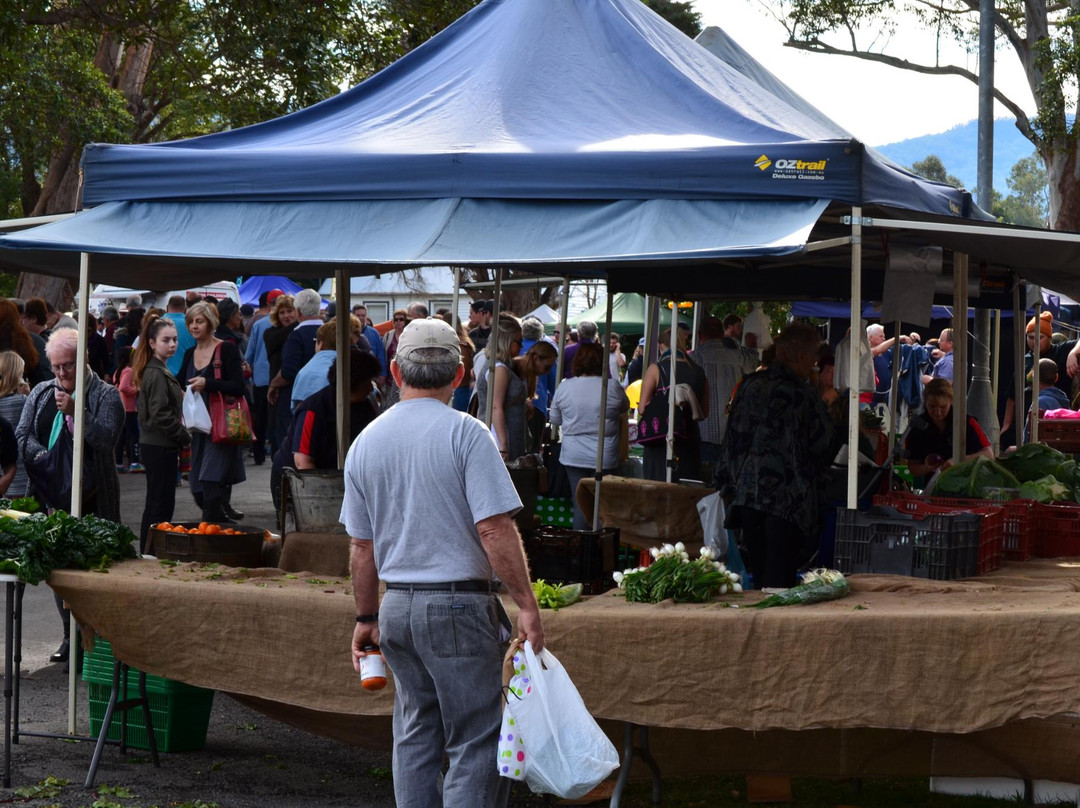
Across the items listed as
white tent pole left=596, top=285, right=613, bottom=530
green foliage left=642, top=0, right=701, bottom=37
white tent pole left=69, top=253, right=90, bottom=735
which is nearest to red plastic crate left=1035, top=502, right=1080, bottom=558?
white tent pole left=596, top=285, right=613, bottom=530

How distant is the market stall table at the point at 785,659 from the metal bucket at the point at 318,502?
3.74 feet

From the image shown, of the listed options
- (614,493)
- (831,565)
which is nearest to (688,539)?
(614,493)

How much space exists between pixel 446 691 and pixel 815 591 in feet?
5.85

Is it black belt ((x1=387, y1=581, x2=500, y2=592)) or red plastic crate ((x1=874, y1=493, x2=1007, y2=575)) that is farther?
Result: red plastic crate ((x1=874, y1=493, x2=1007, y2=575))

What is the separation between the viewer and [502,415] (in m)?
10.3

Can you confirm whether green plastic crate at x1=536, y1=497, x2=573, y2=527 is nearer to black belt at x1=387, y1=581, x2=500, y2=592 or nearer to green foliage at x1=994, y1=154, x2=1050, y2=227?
black belt at x1=387, y1=581, x2=500, y2=592

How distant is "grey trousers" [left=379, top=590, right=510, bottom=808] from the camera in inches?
156

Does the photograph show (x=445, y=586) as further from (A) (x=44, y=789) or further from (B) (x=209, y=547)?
(B) (x=209, y=547)

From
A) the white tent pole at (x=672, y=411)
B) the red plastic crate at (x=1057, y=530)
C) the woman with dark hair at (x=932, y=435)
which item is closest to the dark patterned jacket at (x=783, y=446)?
the red plastic crate at (x=1057, y=530)

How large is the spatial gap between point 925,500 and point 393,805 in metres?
3.01

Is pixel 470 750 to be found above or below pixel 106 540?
below

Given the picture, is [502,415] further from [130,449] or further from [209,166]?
[130,449]

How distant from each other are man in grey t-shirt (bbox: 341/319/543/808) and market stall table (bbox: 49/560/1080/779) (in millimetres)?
996

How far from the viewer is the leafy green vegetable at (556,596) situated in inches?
205
